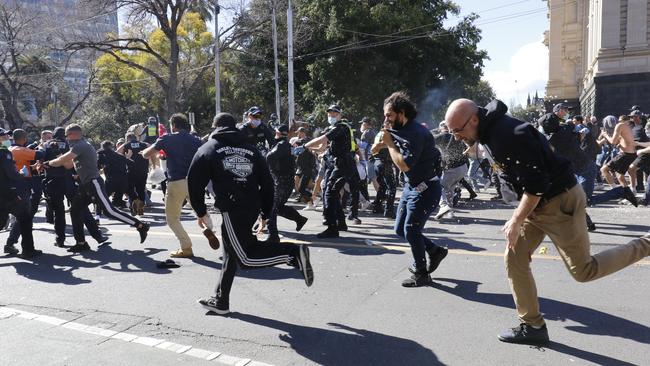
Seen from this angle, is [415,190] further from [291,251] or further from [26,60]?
[26,60]

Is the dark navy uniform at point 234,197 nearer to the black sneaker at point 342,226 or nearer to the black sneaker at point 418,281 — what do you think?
the black sneaker at point 418,281

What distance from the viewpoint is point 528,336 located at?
13.2 feet

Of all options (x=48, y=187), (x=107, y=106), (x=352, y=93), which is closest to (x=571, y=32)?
(x=352, y=93)

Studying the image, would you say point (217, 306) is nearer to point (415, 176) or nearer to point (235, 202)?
point (235, 202)

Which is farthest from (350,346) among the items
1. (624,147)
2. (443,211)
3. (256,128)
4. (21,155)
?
(624,147)

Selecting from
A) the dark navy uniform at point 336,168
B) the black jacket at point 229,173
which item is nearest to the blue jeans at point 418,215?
the black jacket at point 229,173

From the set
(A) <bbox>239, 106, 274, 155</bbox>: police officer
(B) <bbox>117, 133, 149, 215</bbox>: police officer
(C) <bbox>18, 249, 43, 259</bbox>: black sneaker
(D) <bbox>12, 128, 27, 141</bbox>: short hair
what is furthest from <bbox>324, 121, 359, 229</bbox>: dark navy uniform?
(B) <bbox>117, 133, 149, 215</bbox>: police officer

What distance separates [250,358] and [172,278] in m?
2.66

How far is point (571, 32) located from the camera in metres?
51.0

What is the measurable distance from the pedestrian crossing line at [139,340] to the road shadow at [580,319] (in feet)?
7.33

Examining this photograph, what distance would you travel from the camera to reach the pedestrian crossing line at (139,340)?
13.1ft

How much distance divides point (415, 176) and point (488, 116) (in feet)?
6.21

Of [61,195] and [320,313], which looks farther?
[61,195]

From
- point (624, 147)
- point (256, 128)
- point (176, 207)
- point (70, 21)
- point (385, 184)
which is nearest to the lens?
point (176, 207)
